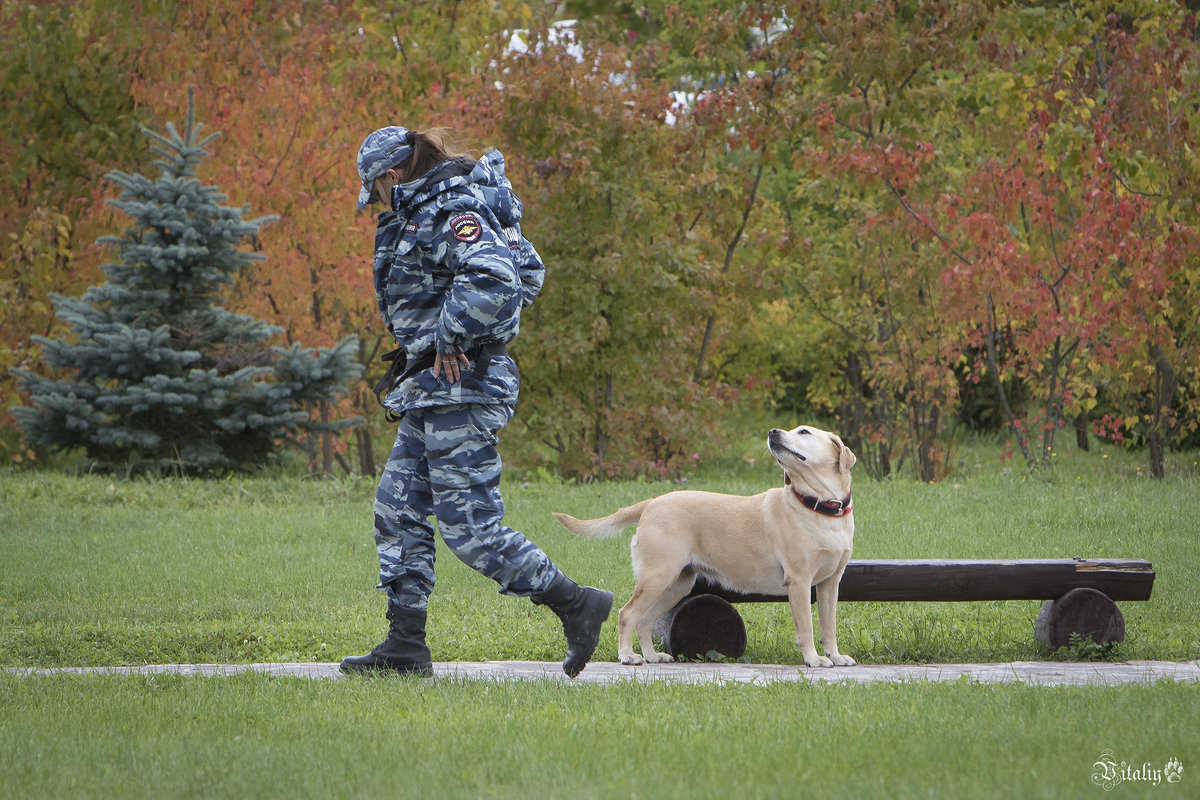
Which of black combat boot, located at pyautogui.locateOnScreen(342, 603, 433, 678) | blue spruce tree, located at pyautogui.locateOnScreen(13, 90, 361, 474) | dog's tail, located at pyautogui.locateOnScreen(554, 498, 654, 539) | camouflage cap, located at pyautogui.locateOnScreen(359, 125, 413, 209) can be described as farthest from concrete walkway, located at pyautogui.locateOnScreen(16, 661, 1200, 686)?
blue spruce tree, located at pyautogui.locateOnScreen(13, 90, 361, 474)

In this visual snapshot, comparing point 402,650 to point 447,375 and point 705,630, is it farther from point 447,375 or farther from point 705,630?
point 705,630

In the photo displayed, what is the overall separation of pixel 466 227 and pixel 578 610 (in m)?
1.62

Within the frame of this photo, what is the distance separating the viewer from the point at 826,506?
5156mm

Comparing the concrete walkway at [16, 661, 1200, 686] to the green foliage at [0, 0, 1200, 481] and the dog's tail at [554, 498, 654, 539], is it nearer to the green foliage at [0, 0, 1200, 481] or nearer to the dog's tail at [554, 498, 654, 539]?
the dog's tail at [554, 498, 654, 539]

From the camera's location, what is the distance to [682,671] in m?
5.12

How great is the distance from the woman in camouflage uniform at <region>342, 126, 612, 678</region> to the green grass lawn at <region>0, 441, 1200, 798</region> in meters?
0.41

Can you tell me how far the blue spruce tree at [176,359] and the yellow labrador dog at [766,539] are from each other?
7.14m

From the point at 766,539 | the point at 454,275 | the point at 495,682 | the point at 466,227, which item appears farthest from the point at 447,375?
the point at 766,539

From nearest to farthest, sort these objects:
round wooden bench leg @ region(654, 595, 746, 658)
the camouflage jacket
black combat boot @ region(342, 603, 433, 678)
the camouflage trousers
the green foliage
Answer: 1. the camouflage jacket
2. the camouflage trousers
3. black combat boot @ region(342, 603, 433, 678)
4. round wooden bench leg @ region(654, 595, 746, 658)
5. the green foliage

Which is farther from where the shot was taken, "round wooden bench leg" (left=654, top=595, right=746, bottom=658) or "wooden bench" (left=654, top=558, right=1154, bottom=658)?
"round wooden bench leg" (left=654, top=595, right=746, bottom=658)

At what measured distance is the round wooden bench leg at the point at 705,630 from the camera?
18.0 feet

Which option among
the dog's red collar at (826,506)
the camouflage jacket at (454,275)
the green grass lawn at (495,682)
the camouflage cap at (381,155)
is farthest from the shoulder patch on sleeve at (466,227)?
the dog's red collar at (826,506)

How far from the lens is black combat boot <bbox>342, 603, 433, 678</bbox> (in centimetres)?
482

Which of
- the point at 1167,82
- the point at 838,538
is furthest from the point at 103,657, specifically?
the point at 1167,82
